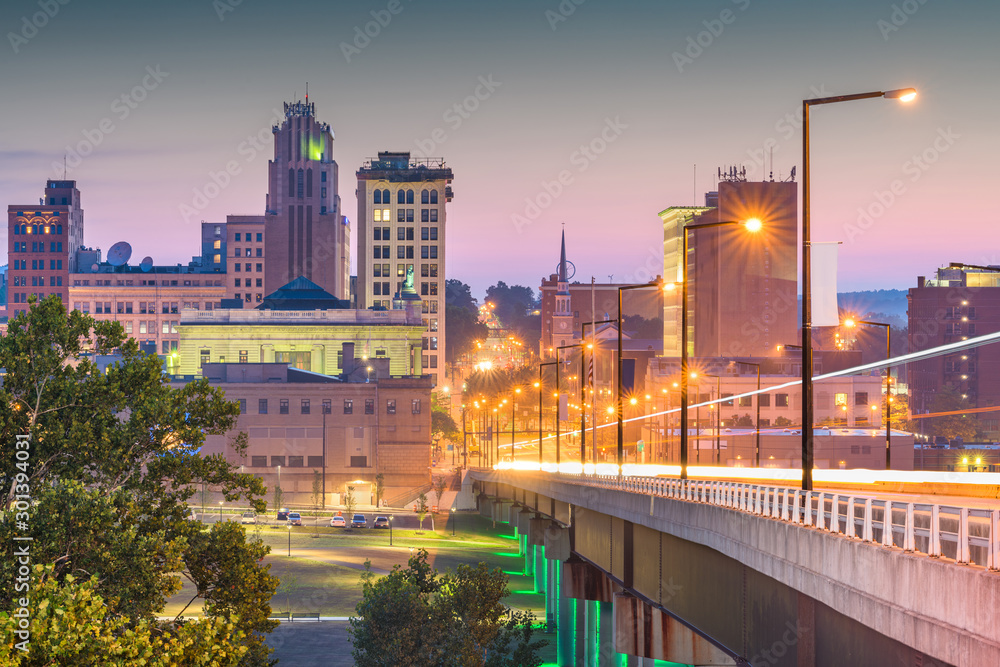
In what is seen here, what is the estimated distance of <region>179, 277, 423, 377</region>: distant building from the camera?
164m

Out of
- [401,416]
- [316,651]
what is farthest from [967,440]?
[316,651]

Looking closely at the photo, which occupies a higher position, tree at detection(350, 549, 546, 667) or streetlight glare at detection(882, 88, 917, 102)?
streetlight glare at detection(882, 88, 917, 102)

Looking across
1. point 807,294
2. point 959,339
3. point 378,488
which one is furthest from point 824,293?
point 959,339

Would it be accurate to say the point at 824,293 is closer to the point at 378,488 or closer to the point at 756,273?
the point at 378,488

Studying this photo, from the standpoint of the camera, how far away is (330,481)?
438ft

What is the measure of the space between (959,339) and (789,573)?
558 feet

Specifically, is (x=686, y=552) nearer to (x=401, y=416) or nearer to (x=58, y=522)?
(x=58, y=522)

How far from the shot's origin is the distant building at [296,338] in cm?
16362

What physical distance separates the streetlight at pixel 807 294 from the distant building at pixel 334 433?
111112 millimetres

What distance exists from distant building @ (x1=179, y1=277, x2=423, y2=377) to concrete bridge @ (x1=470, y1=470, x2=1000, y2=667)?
11605 cm

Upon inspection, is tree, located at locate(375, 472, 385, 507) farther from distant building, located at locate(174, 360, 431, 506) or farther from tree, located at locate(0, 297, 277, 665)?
tree, located at locate(0, 297, 277, 665)

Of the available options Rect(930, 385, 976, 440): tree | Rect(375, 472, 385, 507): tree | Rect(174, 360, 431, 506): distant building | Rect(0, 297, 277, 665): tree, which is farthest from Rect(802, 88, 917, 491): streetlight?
Rect(930, 385, 976, 440): tree

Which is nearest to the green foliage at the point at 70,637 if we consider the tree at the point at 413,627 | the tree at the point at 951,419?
the tree at the point at 413,627

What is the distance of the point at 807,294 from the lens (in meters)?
24.2
